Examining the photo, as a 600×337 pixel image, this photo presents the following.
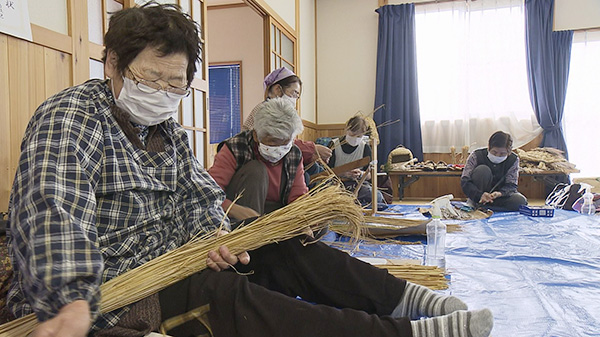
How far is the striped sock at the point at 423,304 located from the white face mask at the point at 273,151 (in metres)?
0.99

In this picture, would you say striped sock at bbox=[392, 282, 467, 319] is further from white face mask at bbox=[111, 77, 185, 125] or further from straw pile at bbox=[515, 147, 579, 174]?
straw pile at bbox=[515, 147, 579, 174]

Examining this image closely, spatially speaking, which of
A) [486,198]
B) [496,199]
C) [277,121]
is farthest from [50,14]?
[496,199]

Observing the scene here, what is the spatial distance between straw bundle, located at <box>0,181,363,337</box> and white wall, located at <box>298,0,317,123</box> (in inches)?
186

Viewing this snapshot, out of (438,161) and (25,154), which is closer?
(25,154)

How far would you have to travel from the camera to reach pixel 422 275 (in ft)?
5.83

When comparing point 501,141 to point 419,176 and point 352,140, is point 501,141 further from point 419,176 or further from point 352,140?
point 419,176

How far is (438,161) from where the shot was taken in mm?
6316

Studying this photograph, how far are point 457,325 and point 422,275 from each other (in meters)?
0.76

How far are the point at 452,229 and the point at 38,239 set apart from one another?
2.62m

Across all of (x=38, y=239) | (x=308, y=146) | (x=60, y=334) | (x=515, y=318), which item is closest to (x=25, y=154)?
(x=38, y=239)

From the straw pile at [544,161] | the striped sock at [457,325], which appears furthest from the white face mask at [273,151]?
the straw pile at [544,161]

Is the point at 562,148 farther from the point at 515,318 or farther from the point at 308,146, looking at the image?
the point at 515,318

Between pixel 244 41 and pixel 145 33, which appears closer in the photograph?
pixel 145 33

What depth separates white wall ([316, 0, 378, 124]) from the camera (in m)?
6.51
